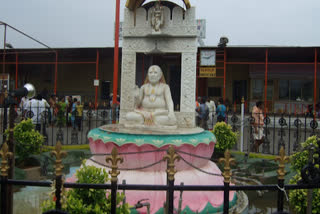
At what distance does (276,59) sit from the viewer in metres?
17.9

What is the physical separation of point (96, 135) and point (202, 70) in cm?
1127

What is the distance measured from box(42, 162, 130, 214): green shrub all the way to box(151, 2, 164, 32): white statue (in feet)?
14.1

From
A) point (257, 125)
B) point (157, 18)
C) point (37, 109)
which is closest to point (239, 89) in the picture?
point (257, 125)

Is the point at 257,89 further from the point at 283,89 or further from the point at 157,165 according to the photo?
the point at 157,165

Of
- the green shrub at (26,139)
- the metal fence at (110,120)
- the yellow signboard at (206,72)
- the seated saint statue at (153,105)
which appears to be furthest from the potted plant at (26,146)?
the yellow signboard at (206,72)

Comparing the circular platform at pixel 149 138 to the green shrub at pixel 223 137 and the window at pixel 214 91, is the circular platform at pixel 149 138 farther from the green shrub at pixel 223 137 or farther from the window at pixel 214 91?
the window at pixel 214 91

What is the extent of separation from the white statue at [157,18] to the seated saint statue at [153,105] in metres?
1.07

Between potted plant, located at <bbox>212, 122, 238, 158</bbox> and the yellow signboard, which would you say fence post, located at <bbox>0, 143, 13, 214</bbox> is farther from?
the yellow signboard

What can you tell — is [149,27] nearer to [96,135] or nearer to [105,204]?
[96,135]

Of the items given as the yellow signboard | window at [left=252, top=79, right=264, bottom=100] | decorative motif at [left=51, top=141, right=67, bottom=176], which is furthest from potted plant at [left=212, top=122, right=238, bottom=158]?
window at [left=252, top=79, right=264, bottom=100]

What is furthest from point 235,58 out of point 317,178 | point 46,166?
point 317,178

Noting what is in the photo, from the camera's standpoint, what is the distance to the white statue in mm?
6480

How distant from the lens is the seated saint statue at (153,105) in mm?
5648

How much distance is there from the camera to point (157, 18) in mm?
6504
